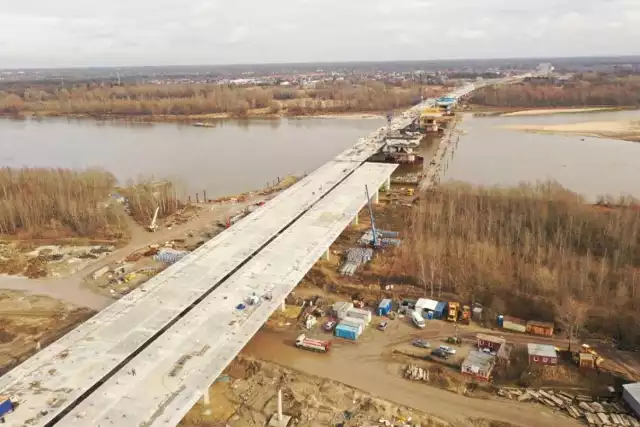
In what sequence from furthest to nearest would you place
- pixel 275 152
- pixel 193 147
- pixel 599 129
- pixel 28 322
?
pixel 599 129 < pixel 193 147 < pixel 275 152 < pixel 28 322

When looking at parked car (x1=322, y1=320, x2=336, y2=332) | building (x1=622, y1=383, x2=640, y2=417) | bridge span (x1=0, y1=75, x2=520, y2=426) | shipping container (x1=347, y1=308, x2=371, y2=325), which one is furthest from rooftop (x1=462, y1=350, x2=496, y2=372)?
bridge span (x1=0, y1=75, x2=520, y2=426)

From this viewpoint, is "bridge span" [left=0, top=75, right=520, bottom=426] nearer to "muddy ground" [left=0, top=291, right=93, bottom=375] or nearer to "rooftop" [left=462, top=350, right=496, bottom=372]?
"muddy ground" [left=0, top=291, right=93, bottom=375]

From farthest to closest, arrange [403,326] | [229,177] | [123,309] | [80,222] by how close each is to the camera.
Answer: [229,177] < [80,222] < [403,326] < [123,309]

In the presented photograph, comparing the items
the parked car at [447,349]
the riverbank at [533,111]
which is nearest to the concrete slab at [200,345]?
the parked car at [447,349]

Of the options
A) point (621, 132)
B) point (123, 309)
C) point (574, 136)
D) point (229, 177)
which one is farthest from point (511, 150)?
point (123, 309)

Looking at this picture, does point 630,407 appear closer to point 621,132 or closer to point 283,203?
point 283,203

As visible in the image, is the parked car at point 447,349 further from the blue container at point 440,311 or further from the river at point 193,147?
the river at point 193,147

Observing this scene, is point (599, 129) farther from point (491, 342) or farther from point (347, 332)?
point (347, 332)

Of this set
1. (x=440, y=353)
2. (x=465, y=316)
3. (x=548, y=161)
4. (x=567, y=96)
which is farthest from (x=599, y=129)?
(x=440, y=353)
